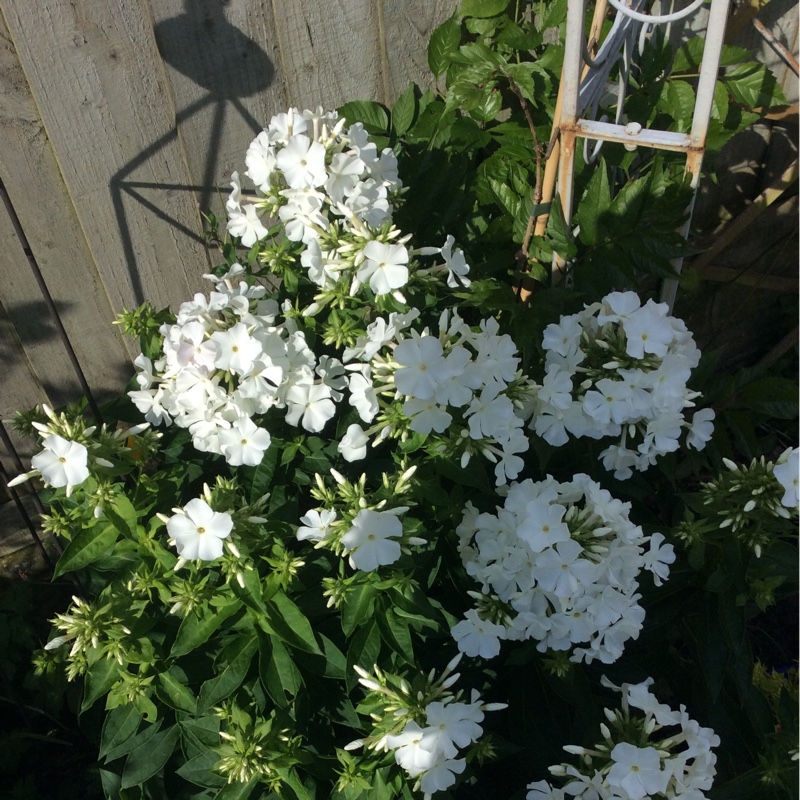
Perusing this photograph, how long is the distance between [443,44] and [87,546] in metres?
1.57

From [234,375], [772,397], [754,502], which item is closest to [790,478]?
[754,502]

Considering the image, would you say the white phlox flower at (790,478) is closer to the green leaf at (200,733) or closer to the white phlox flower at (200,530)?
the white phlox flower at (200,530)

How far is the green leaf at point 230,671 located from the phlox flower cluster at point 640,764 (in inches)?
24.2

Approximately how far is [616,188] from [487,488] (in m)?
1.10

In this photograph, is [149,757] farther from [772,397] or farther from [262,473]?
[772,397]

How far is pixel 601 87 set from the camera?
5.95ft

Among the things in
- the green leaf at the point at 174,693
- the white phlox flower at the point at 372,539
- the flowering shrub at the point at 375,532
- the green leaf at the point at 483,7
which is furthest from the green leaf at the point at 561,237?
the green leaf at the point at 174,693

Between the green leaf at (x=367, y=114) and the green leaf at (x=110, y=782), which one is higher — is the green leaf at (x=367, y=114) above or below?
above

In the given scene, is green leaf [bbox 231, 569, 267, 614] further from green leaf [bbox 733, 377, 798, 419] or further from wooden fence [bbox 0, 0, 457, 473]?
green leaf [bbox 733, 377, 798, 419]

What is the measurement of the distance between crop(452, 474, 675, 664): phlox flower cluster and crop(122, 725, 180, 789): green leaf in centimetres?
70

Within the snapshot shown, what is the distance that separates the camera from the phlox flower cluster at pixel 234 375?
1372 mm

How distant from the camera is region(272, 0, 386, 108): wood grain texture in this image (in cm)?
185

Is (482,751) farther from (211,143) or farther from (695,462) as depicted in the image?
(211,143)

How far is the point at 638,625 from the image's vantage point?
4.79 feet
